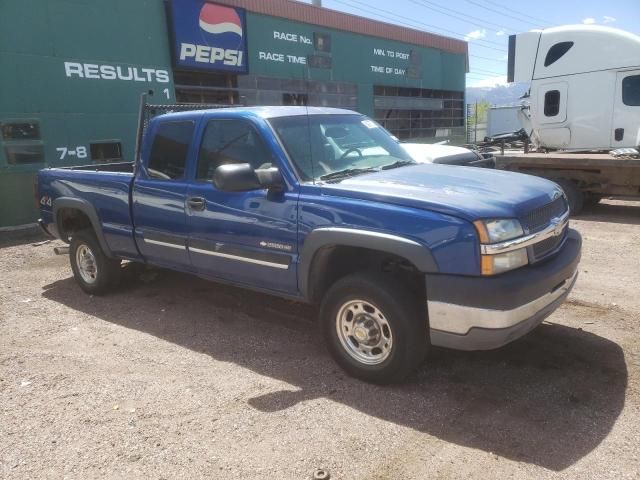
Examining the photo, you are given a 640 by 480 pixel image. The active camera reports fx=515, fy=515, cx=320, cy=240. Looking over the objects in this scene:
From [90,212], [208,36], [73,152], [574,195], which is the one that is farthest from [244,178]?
[208,36]

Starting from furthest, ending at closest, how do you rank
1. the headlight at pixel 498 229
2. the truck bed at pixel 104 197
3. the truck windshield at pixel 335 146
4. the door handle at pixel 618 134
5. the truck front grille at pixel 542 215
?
the door handle at pixel 618 134
the truck bed at pixel 104 197
the truck windshield at pixel 335 146
the truck front grille at pixel 542 215
the headlight at pixel 498 229

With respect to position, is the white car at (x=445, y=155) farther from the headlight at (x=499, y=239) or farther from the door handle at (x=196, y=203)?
the headlight at (x=499, y=239)

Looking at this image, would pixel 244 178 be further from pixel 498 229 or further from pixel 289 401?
pixel 498 229

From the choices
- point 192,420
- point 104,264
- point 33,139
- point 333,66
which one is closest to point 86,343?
point 104,264

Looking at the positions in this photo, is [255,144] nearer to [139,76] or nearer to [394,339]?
[394,339]

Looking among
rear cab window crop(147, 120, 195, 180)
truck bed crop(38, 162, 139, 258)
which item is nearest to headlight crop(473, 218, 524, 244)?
rear cab window crop(147, 120, 195, 180)

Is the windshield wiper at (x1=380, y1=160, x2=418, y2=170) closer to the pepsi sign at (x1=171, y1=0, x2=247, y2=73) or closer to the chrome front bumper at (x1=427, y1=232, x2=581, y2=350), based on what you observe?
the chrome front bumper at (x1=427, y1=232, x2=581, y2=350)

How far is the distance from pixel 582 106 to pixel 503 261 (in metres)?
8.78

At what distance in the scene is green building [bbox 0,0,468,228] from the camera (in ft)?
33.0

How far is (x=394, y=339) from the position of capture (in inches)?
128

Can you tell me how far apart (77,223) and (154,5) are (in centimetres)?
808

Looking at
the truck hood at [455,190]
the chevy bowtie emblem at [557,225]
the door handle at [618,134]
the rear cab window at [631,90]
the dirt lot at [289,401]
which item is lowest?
the dirt lot at [289,401]

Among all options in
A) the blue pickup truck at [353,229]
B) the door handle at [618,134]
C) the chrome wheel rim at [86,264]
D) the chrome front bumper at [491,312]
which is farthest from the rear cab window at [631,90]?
the chrome wheel rim at [86,264]

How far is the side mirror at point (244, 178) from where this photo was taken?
345cm
